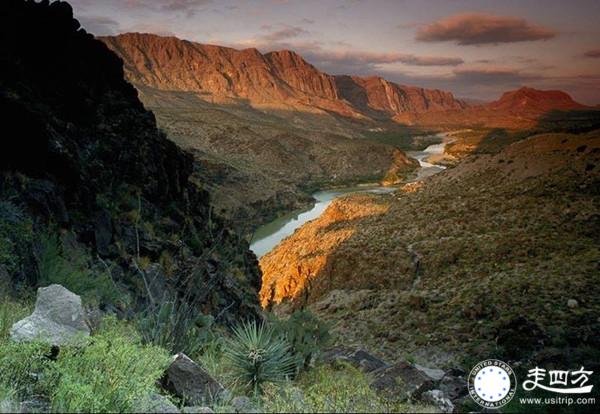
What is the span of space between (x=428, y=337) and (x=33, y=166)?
16.0 m

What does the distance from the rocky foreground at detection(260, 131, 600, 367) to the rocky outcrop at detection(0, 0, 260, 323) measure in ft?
14.1

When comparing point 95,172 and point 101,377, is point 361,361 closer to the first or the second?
point 101,377

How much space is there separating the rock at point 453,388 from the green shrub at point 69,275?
6.76 meters

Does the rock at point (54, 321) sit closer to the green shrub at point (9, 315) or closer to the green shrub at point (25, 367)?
the green shrub at point (25, 367)

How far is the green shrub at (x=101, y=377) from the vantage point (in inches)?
124

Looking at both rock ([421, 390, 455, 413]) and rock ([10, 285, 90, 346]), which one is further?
rock ([421, 390, 455, 413])

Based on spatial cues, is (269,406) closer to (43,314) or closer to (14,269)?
(43,314)

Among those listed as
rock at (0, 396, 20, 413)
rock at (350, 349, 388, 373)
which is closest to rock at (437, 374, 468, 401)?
rock at (350, 349, 388, 373)

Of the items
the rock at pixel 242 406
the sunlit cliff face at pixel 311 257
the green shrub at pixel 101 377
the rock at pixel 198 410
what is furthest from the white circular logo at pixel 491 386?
the sunlit cliff face at pixel 311 257

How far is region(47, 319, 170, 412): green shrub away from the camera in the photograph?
3141 millimetres

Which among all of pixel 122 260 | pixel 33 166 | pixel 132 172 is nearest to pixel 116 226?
pixel 122 260

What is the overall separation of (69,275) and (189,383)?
602 cm

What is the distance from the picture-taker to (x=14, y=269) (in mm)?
7938

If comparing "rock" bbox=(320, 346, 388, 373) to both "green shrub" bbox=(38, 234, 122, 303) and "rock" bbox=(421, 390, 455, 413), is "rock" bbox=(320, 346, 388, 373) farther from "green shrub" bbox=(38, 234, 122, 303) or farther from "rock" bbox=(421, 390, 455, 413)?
"green shrub" bbox=(38, 234, 122, 303)
